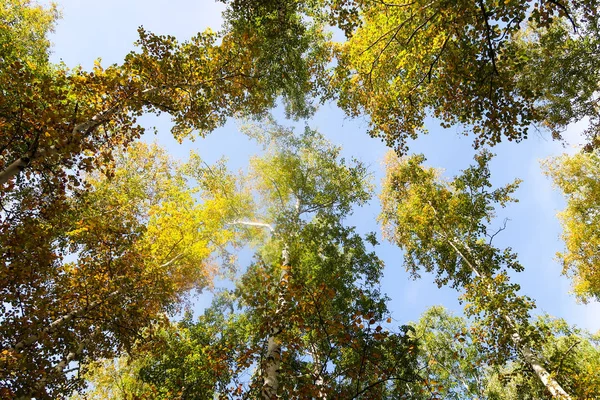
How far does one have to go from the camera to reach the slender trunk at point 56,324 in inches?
225

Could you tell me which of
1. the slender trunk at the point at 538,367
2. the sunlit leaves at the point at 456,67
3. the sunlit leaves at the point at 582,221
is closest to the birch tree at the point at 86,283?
the sunlit leaves at the point at 456,67

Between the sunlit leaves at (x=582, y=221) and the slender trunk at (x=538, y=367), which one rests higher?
the sunlit leaves at (x=582, y=221)

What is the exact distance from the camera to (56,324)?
6.50m

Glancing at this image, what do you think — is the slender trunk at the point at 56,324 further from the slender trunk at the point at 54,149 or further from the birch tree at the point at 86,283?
the slender trunk at the point at 54,149

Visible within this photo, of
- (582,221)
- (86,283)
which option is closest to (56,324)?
(86,283)

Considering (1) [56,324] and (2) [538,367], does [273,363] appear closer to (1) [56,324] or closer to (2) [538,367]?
(1) [56,324]

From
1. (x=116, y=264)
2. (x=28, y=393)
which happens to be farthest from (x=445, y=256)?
(x=28, y=393)

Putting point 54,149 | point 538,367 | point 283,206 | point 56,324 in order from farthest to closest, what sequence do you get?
point 283,206
point 538,367
point 56,324
point 54,149

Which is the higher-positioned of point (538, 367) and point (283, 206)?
point (283, 206)

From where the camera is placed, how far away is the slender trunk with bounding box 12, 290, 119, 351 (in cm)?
571

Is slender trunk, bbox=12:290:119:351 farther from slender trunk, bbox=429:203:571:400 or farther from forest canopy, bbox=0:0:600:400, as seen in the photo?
slender trunk, bbox=429:203:571:400

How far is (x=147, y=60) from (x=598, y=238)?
21.1 metres

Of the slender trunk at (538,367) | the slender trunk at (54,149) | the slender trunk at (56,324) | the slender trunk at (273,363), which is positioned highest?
the slender trunk at (54,149)

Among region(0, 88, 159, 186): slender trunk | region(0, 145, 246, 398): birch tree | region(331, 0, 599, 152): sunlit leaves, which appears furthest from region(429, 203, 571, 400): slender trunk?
region(0, 88, 159, 186): slender trunk
